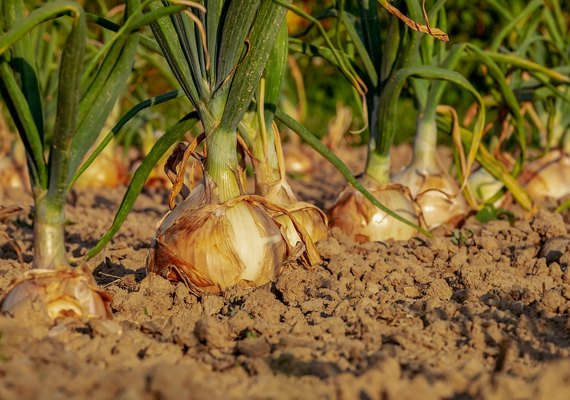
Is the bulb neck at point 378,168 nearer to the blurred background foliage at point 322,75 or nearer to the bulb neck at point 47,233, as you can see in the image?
the blurred background foliage at point 322,75

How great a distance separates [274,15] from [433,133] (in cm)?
113

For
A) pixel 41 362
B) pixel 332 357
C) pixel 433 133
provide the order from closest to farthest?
1. pixel 41 362
2. pixel 332 357
3. pixel 433 133

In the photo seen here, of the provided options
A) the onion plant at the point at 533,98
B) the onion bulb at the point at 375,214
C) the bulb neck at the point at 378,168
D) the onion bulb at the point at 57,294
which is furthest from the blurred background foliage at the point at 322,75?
the onion bulb at the point at 57,294

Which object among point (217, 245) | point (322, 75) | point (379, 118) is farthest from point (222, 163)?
point (322, 75)

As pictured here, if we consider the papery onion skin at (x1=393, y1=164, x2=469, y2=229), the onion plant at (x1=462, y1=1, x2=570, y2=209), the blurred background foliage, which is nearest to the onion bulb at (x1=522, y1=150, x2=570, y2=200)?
the onion plant at (x1=462, y1=1, x2=570, y2=209)

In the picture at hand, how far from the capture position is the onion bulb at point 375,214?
2879 millimetres

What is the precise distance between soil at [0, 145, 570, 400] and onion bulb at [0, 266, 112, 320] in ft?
0.13

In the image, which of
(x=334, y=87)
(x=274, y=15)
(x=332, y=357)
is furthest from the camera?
(x=334, y=87)

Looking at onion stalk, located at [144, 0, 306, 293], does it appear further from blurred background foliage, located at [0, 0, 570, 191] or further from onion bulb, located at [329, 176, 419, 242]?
onion bulb, located at [329, 176, 419, 242]

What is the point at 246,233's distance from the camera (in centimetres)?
221

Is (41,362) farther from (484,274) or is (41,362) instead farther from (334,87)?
(334,87)

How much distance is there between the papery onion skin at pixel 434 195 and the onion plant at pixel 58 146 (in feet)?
4.63

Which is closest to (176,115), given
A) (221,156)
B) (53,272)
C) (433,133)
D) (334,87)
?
(334,87)

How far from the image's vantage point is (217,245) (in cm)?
218
